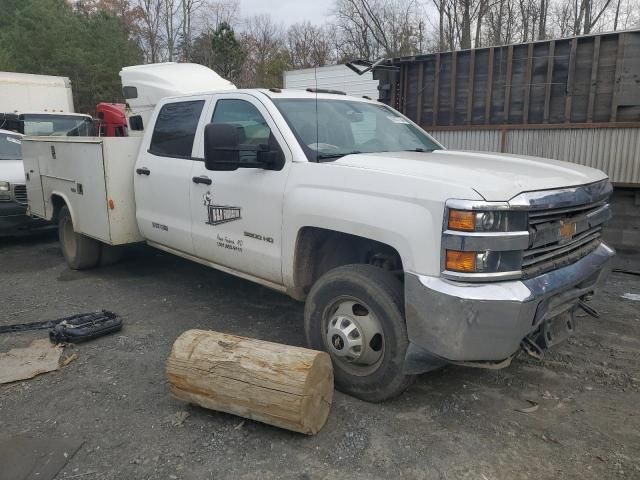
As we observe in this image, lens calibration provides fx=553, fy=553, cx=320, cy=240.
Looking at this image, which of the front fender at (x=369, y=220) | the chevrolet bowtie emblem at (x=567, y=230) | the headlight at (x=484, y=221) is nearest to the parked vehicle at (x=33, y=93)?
the front fender at (x=369, y=220)

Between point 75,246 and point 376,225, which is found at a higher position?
point 376,225

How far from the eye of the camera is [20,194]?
8.12 meters

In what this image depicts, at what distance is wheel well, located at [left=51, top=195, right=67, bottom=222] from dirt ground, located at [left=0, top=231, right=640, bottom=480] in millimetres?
2128

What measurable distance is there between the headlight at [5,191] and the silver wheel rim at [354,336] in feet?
21.0

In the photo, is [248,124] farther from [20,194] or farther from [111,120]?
[111,120]

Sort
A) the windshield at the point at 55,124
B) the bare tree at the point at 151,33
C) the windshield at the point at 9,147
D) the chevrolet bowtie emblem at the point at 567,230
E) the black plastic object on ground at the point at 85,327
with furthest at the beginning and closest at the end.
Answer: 1. the bare tree at the point at 151,33
2. the windshield at the point at 55,124
3. the windshield at the point at 9,147
4. the black plastic object on ground at the point at 85,327
5. the chevrolet bowtie emblem at the point at 567,230

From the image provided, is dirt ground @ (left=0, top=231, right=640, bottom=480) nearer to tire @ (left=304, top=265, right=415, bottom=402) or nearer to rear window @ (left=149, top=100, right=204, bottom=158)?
tire @ (left=304, top=265, right=415, bottom=402)

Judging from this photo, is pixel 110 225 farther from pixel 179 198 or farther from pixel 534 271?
pixel 534 271

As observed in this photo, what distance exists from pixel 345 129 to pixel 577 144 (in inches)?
206

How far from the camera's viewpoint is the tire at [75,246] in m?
6.56

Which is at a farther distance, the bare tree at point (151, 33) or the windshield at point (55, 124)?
the bare tree at point (151, 33)

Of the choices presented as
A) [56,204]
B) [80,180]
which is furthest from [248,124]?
[56,204]

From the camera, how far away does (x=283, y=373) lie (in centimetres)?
308

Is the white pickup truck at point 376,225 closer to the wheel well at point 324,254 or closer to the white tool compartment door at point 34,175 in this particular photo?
the wheel well at point 324,254
